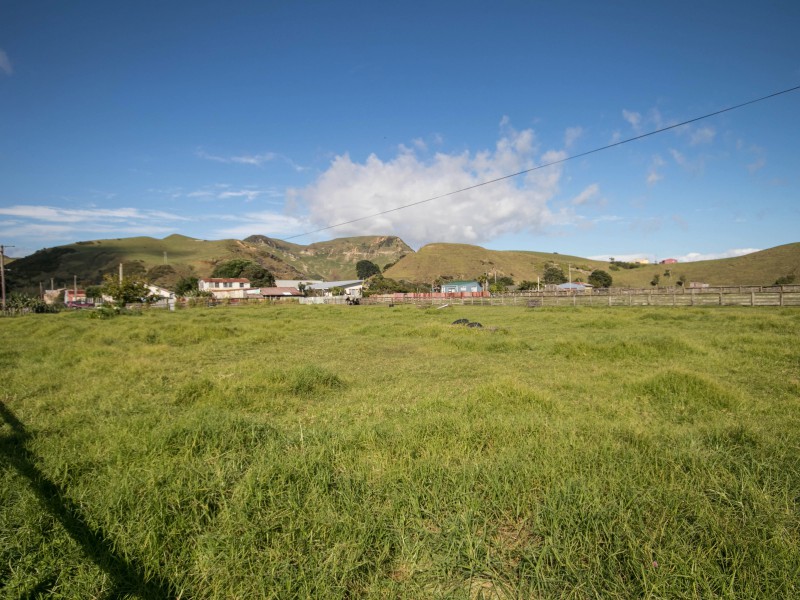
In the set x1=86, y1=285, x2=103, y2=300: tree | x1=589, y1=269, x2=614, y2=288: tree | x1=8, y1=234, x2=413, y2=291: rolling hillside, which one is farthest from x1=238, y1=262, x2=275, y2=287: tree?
x1=589, y1=269, x2=614, y2=288: tree

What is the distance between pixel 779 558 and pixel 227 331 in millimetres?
19288

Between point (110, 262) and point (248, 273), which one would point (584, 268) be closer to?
point (248, 273)

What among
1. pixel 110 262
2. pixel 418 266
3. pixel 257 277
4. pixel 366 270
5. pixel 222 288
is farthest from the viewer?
pixel 366 270

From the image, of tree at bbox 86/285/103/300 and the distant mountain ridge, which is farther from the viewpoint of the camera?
the distant mountain ridge

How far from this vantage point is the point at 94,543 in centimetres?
309

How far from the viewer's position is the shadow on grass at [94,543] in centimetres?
272

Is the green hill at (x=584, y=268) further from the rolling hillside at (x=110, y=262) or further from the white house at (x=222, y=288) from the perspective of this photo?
the rolling hillside at (x=110, y=262)

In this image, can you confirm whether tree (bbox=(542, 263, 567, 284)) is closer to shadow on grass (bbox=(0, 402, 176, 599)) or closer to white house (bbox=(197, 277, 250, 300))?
white house (bbox=(197, 277, 250, 300))

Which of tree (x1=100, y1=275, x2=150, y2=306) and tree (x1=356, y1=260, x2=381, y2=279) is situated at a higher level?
tree (x1=356, y1=260, x2=381, y2=279)

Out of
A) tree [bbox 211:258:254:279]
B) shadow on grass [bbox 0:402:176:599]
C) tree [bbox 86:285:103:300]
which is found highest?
tree [bbox 211:258:254:279]

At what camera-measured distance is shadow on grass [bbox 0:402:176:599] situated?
272 cm

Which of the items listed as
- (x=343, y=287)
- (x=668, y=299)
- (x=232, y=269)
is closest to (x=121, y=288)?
(x=668, y=299)

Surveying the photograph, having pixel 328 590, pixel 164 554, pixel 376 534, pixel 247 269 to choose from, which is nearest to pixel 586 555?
pixel 376 534

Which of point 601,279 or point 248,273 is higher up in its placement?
point 248,273
